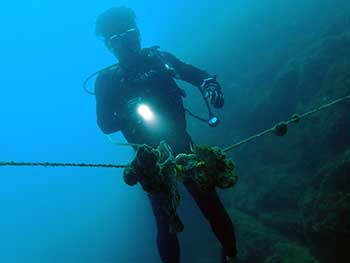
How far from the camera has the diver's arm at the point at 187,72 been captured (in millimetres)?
5105

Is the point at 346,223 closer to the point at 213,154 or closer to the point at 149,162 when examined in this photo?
the point at 213,154

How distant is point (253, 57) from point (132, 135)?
569 inches

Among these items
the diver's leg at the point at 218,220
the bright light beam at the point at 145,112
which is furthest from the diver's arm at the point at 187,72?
the diver's leg at the point at 218,220

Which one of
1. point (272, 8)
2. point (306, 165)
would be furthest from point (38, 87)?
point (306, 165)

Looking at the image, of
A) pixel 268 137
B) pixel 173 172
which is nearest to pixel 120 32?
pixel 173 172

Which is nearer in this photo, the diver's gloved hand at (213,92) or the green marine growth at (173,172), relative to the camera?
the green marine growth at (173,172)

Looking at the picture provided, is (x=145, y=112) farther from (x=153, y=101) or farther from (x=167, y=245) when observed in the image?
(x=167, y=245)

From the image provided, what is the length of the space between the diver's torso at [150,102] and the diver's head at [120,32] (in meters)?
0.26

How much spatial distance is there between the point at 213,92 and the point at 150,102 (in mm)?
798

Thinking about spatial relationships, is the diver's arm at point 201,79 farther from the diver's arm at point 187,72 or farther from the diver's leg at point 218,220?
the diver's leg at point 218,220

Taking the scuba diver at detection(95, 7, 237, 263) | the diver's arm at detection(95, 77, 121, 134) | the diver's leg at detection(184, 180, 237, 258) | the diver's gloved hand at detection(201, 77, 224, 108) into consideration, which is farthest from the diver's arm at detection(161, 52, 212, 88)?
the diver's leg at detection(184, 180, 237, 258)

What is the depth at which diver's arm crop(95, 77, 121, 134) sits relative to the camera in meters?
4.75

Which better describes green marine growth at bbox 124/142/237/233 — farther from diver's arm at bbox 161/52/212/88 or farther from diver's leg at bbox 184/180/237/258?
diver's arm at bbox 161/52/212/88

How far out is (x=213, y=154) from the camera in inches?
106
